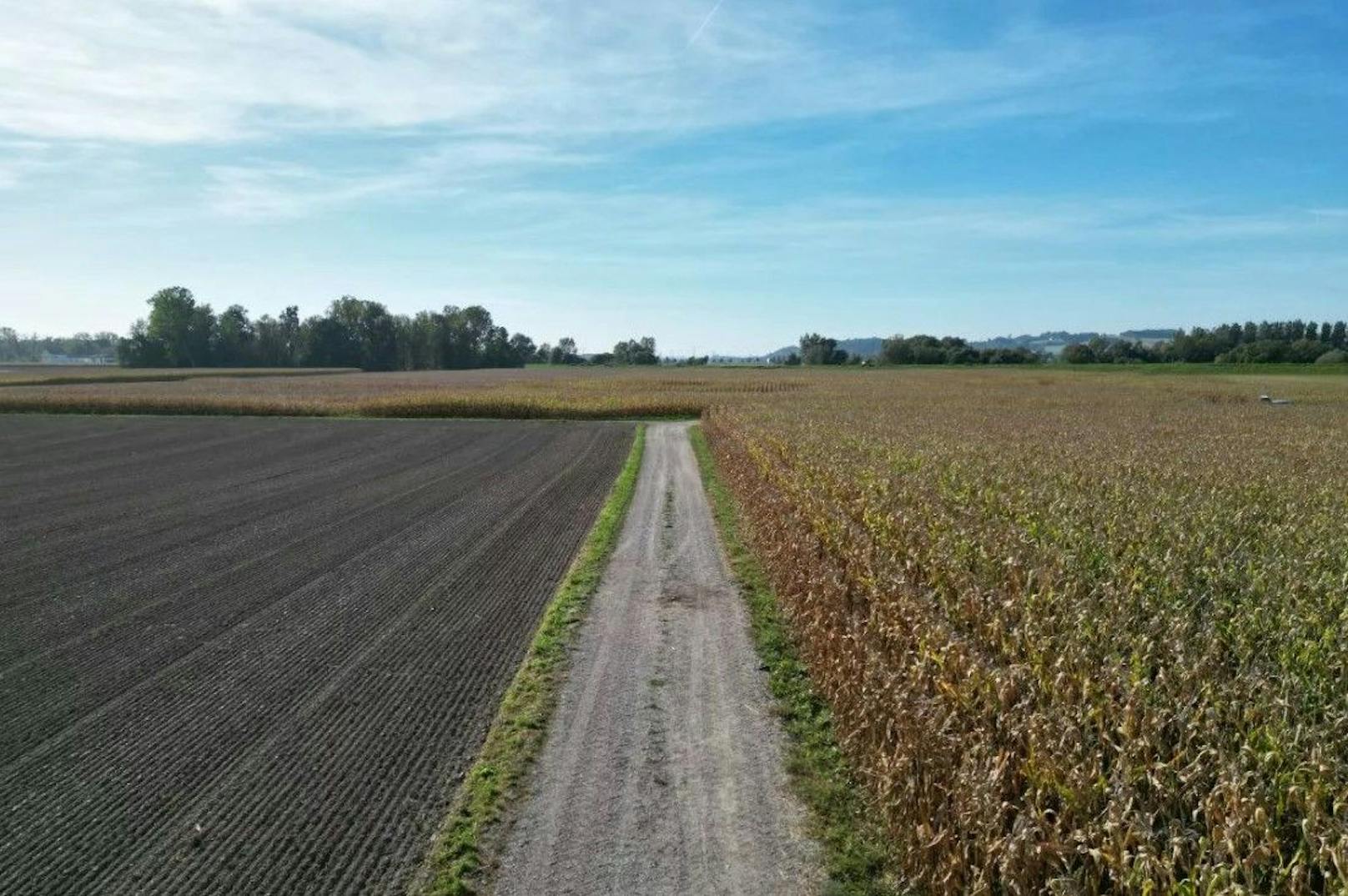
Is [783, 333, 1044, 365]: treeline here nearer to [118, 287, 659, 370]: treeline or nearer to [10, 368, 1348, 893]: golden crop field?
[118, 287, 659, 370]: treeline

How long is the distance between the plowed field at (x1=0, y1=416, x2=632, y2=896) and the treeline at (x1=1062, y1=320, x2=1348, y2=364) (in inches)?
4046

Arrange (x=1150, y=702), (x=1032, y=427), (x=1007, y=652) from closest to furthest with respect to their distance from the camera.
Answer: (x=1150, y=702) < (x=1007, y=652) < (x=1032, y=427)

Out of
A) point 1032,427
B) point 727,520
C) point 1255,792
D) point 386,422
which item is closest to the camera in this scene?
point 1255,792

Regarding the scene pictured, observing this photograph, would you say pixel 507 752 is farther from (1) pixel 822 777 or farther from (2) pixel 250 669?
(2) pixel 250 669

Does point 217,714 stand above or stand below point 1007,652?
below

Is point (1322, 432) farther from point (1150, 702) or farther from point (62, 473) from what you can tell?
point (62, 473)

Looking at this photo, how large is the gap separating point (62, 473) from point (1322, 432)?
3311 cm

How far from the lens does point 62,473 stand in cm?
2666

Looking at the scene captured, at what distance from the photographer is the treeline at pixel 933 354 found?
128m

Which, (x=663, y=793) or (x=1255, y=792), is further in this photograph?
(x=663, y=793)

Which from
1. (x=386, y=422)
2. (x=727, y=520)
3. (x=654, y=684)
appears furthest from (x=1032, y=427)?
(x=386, y=422)

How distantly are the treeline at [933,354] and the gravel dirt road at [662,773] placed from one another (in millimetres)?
122822

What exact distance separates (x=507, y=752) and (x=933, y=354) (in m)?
133

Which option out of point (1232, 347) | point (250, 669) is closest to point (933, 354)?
point (1232, 347)
